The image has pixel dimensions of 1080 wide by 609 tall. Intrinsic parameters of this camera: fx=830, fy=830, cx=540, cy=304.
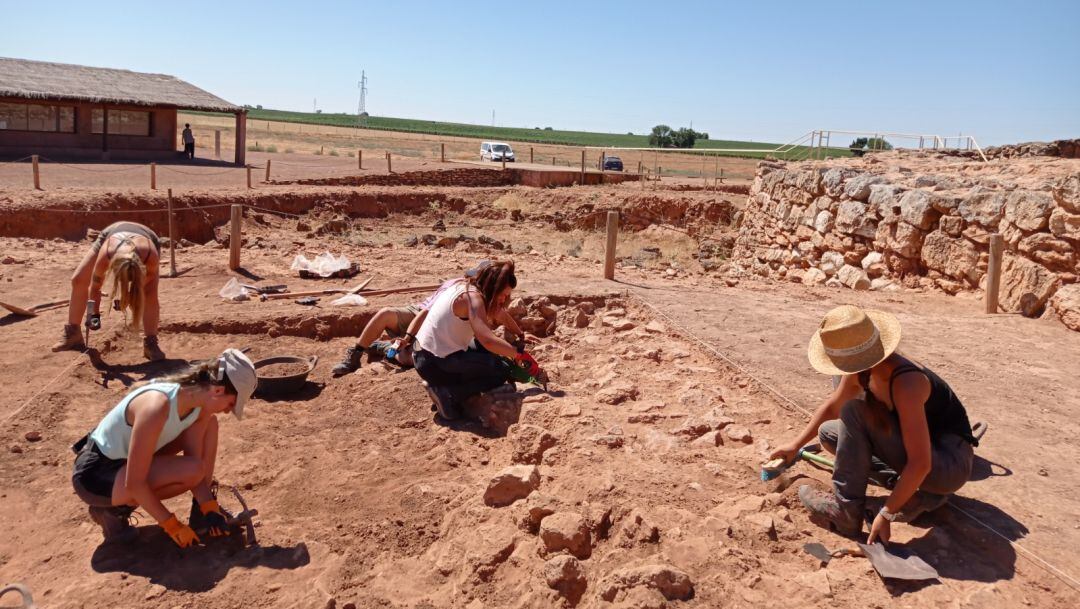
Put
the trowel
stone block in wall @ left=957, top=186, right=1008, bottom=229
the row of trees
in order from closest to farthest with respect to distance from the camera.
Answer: the trowel
stone block in wall @ left=957, top=186, right=1008, bottom=229
the row of trees

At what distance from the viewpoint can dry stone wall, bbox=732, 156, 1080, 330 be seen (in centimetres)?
884

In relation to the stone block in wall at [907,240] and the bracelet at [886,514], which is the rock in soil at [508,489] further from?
the stone block in wall at [907,240]

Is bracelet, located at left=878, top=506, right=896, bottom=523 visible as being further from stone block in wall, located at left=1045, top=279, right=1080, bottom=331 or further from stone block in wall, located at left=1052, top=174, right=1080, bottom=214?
stone block in wall, located at left=1052, top=174, right=1080, bottom=214

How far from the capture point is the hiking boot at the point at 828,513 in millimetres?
3951

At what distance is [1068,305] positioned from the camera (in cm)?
826

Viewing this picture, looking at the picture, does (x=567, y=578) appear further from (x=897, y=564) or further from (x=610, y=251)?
(x=610, y=251)

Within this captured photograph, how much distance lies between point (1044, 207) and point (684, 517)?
7151mm

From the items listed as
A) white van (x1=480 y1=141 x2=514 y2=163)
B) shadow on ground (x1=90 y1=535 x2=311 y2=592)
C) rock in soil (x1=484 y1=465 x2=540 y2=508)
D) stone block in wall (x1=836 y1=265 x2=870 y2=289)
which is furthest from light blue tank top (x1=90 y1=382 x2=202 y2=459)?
white van (x1=480 y1=141 x2=514 y2=163)

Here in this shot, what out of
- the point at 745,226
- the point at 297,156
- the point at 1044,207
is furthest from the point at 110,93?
the point at 1044,207

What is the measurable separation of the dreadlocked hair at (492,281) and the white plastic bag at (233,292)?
4.27m

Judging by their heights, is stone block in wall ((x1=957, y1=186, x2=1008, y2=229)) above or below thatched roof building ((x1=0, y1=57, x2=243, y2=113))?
below

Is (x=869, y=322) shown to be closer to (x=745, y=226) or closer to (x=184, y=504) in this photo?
(x=184, y=504)

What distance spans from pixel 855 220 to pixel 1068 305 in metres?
4.14

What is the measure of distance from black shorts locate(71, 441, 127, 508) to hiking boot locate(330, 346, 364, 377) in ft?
10.8
